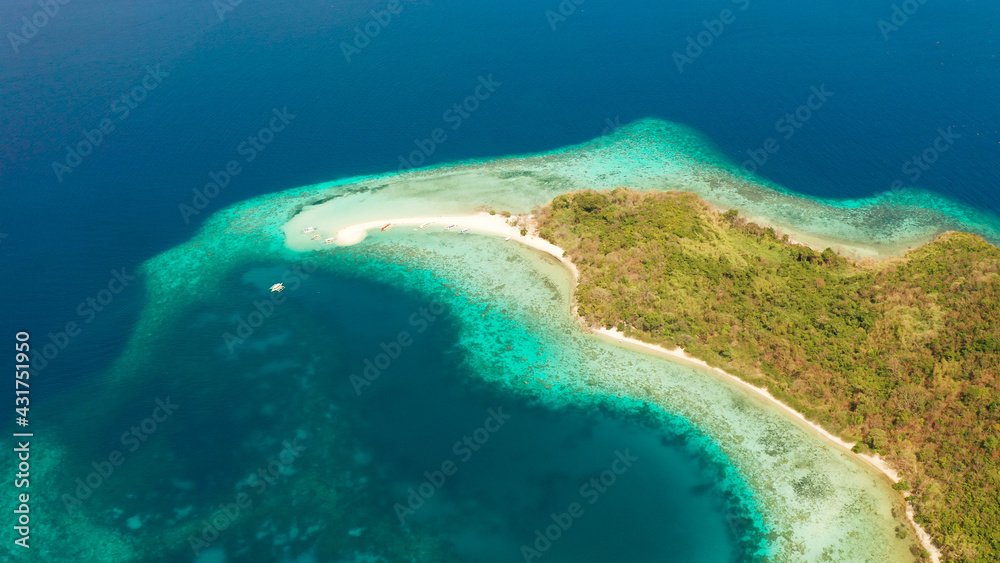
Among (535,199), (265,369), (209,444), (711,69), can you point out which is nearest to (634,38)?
(711,69)

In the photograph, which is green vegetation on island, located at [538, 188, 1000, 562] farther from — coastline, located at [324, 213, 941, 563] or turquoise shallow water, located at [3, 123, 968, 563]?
turquoise shallow water, located at [3, 123, 968, 563]

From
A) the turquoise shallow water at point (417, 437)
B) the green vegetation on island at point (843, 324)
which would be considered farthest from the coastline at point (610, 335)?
the turquoise shallow water at point (417, 437)

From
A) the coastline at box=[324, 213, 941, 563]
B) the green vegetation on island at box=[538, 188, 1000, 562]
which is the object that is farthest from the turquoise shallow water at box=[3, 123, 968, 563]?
the green vegetation on island at box=[538, 188, 1000, 562]

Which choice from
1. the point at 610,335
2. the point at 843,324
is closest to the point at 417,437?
the point at 610,335

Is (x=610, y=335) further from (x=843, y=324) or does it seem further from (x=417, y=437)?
(x=417, y=437)

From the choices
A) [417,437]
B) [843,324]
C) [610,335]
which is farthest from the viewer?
[610,335]

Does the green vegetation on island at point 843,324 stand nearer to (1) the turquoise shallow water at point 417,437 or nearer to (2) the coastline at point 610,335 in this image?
(2) the coastline at point 610,335
